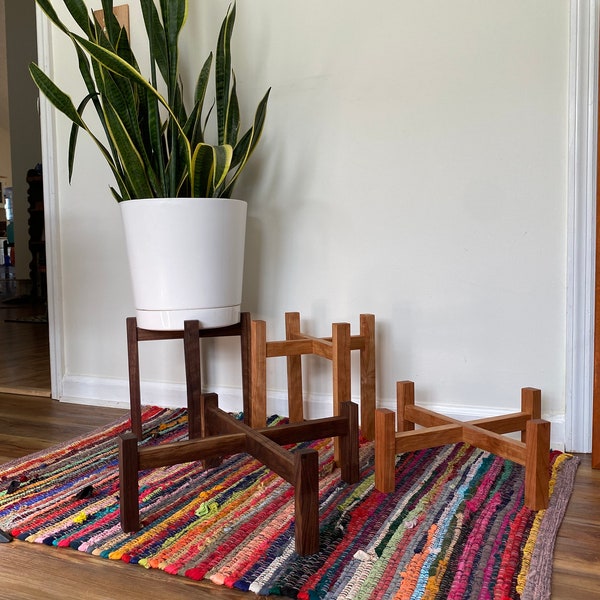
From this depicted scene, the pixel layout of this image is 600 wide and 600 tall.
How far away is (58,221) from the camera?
203 cm

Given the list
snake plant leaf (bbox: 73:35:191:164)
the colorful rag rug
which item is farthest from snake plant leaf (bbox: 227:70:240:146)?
the colorful rag rug

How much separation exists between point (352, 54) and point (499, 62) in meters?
0.38

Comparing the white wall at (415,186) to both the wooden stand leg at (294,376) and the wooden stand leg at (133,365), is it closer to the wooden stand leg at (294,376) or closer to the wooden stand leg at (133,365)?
the wooden stand leg at (294,376)

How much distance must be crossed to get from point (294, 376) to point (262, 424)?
16cm

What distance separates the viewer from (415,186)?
1.58 metres

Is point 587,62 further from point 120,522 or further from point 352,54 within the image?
point 120,522

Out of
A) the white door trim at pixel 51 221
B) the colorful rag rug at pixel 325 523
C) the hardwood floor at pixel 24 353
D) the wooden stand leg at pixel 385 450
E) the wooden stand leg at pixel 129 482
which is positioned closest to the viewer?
→ the colorful rag rug at pixel 325 523

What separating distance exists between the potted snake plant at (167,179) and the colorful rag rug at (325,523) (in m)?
0.38

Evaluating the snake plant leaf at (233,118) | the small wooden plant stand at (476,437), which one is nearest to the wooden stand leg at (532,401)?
the small wooden plant stand at (476,437)

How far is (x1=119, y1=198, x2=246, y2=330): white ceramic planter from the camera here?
4.53 feet

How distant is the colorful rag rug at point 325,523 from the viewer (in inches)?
33.8

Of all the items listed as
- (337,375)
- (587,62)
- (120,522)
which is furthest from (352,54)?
(120,522)

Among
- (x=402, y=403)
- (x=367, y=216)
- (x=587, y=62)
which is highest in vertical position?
(x=587, y=62)

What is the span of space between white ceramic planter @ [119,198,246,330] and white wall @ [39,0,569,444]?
33 cm
